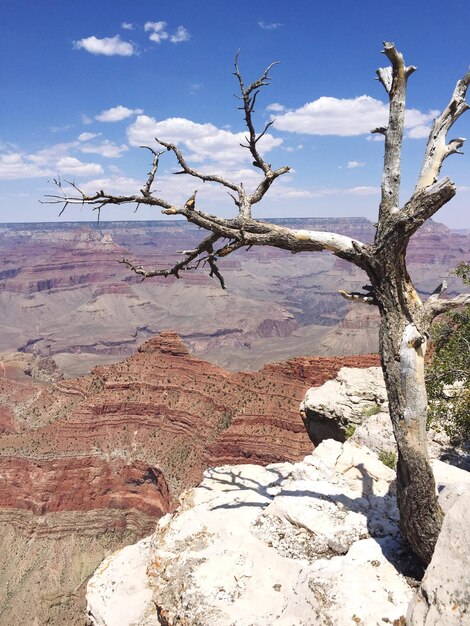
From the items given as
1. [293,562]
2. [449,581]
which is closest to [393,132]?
[449,581]

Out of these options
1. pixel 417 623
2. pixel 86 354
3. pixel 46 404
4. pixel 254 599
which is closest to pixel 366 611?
pixel 417 623

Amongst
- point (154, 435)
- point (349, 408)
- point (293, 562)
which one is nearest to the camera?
point (293, 562)

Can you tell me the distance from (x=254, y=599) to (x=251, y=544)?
1153mm

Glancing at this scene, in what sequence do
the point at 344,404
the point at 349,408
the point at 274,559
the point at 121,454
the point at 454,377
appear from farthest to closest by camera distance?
the point at 121,454 → the point at 344,404 → the point at 349,408 → the point at 454,377 → the point at 274,559

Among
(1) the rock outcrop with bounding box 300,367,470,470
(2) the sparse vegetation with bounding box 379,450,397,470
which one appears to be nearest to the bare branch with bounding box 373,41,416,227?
(2) the sparse vegetation with bounding box 379,450,397,470

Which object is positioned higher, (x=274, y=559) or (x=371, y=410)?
(x=274, y=559)

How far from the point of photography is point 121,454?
46594 mm

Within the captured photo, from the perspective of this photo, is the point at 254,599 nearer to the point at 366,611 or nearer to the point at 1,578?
the point at 366,611

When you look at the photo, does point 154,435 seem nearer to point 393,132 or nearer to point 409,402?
point 409,402

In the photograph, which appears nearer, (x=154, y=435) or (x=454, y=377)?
(x=454, y=377)

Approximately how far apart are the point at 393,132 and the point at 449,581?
6.05m

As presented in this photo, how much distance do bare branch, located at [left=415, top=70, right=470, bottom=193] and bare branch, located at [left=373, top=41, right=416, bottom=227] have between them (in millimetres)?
370

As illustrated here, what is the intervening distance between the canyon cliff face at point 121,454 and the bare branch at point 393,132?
103 feet

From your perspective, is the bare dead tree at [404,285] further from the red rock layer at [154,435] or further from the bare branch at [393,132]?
the red rock layer at [154,435]
